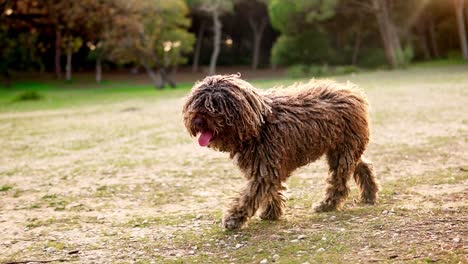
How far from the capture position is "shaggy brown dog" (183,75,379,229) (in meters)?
6.19

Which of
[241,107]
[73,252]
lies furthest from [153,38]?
[73,252]

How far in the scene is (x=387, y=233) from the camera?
5.82 metres

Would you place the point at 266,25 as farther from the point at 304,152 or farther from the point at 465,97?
the point at 304,152

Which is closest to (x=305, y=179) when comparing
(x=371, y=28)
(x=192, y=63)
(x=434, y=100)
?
(x=434, y=100)

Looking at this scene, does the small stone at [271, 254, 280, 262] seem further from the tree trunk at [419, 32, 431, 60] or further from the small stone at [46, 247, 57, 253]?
the tree trunk at [419, 32, 431, 60]

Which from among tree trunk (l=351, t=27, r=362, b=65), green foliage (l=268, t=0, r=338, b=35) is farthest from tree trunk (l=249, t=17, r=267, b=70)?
green foliage (l=268, t=0, r=338, b=35)

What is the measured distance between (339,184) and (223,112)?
1.83 meters

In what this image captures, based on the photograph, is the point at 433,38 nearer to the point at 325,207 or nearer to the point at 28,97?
the point at 28,97

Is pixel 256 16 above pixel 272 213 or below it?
above

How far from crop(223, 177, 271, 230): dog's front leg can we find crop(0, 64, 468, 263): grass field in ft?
0.49

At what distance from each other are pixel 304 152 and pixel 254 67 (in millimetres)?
56022

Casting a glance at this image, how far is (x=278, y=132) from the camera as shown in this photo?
654 centimetres

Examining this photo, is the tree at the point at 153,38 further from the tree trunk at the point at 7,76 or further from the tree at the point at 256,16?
the tree at the point at 256,16

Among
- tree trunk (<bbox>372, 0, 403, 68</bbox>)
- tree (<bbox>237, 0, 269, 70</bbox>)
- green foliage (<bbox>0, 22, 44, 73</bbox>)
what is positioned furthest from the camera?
tree (<bbox>237, 0, 269, 70</bbox>)
